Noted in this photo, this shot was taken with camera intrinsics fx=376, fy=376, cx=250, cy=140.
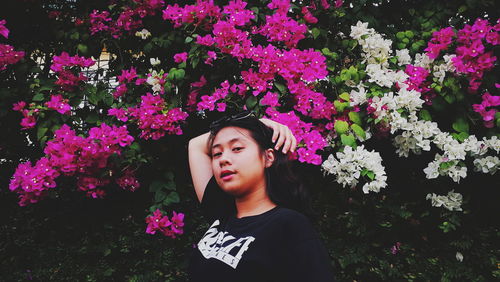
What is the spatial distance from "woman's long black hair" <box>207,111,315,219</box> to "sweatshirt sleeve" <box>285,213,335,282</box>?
0.96 feet

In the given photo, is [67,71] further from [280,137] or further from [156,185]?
[280,137]

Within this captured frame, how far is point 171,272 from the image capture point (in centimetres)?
246

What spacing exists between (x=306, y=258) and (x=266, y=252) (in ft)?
0.51

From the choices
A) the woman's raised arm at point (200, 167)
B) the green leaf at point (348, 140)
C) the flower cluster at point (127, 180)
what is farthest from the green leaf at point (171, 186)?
the green leaf at point (348, 140)

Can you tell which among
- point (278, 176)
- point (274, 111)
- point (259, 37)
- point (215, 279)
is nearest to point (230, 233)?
point (215, 279)

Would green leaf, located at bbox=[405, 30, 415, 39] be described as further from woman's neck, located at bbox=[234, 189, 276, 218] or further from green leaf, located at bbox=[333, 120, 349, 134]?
woman's neck, located at bbox=[234, 189, 276, 218]

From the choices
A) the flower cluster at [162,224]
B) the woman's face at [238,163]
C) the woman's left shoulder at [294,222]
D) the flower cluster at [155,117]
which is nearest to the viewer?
the woman's left shoulder at [294,222]

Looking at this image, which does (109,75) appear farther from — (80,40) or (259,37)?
(259,37)

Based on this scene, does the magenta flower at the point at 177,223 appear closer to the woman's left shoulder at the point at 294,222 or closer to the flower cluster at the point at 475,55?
the woman's left shoulder at the point at 294,222

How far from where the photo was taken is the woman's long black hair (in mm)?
1500

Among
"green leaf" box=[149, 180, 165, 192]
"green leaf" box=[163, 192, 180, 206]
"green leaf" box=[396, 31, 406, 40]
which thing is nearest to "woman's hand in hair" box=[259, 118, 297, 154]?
"green leaf" box=[163, 192, 180, 206]

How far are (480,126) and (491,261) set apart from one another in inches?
32.7

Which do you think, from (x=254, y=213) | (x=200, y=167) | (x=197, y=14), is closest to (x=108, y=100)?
(x=197, y=14)

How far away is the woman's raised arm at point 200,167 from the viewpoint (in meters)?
1.81
